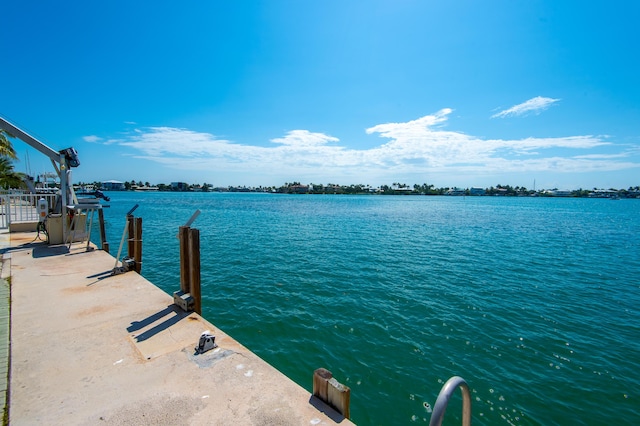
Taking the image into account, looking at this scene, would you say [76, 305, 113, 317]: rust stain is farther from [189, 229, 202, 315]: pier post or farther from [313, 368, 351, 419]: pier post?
[313, 368, 351, 419]: pier post

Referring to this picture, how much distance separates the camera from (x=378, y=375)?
6.64 meters

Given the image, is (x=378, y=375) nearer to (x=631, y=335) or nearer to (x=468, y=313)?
(x=468, y=313)

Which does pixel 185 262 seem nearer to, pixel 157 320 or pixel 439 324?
pixel 157 320

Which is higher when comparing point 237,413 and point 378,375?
point 237,413

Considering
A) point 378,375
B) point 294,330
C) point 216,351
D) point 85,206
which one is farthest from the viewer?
point 85,206

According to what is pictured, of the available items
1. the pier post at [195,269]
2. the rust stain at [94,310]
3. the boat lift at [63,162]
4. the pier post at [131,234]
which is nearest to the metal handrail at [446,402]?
the pier post at [195,269]

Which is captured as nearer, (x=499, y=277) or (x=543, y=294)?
(x=543, y=294)

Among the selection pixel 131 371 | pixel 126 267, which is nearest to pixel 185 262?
pixel 131 371

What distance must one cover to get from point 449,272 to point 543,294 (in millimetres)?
3834

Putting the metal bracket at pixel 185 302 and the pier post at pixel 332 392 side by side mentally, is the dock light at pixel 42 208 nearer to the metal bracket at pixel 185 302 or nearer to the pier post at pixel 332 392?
the metal bracket at pixel 185 302

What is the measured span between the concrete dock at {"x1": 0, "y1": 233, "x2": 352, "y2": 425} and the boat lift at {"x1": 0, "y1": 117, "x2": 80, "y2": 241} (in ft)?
20.8

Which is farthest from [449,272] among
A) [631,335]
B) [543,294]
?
[631,335]

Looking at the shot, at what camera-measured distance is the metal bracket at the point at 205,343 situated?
4.92 meters

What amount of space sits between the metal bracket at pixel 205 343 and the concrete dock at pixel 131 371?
0.33ft
